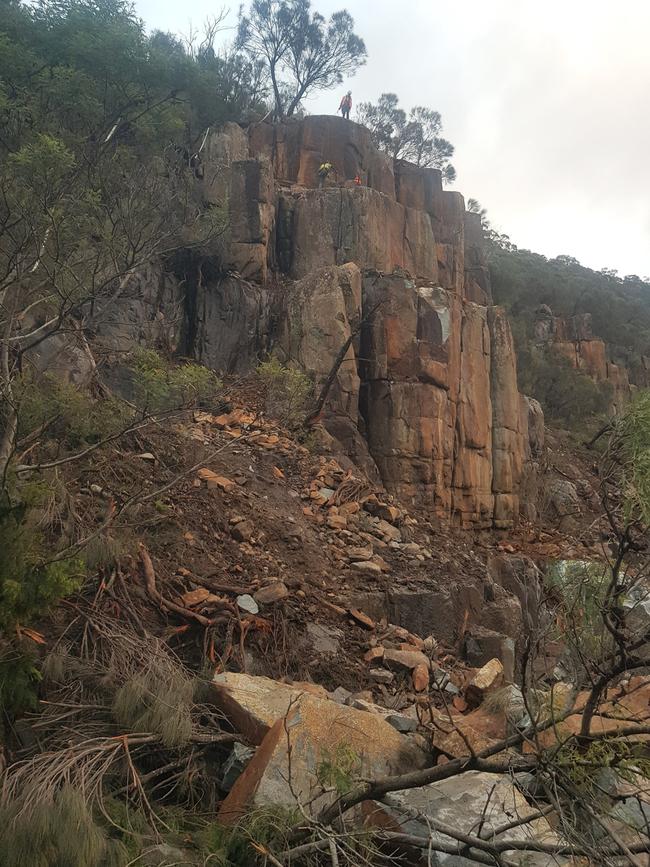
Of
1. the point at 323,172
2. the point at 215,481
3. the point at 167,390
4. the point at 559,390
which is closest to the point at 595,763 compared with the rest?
the point at 167,390

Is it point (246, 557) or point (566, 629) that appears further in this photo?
point (246, 557)

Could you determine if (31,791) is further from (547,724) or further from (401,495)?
(401,495)

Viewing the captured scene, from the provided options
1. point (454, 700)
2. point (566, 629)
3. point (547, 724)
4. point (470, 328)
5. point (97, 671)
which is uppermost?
point (470, 328)

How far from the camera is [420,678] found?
5.75 m

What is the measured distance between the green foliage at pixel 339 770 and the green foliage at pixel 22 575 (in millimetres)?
1930

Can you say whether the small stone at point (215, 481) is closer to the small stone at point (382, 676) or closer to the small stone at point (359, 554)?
the small stone at point (359, 554)

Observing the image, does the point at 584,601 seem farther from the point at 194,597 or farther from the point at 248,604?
the point at 194,597

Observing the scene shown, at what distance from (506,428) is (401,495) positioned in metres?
4.06

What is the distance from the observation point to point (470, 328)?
14367 millimetres

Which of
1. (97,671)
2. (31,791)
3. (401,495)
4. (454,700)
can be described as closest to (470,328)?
(401,495)

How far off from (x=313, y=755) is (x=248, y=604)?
7.86 feet

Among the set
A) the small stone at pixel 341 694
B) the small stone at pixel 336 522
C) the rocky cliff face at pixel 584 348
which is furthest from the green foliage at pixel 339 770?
the rocky cliff face at pixel 584 348

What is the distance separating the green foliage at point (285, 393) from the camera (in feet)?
36.5

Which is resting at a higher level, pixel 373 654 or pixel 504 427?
pixel 504 427
